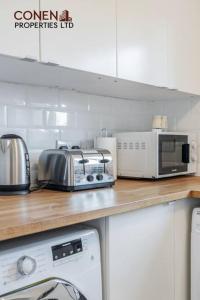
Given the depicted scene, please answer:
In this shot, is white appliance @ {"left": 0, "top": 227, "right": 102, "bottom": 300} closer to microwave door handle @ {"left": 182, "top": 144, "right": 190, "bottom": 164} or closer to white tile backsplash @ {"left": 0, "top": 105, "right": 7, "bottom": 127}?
white tile backsplash @ {"left": 0, "top": 105, "right": 7, "bottom": 127}

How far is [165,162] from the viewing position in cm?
200

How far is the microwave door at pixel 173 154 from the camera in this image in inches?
77.5

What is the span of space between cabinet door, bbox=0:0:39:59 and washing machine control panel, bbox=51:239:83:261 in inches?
27.2

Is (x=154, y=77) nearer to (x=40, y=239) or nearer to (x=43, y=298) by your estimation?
(x=40, y=239)

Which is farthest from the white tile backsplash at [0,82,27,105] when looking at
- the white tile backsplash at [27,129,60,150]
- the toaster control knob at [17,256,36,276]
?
the toaster control knob at [17,256,36,276]

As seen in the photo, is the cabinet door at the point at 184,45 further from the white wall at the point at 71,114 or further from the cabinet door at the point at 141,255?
the cabinet door at the point at 141,255

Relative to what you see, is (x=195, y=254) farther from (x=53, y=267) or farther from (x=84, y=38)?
(x=84, y=38)

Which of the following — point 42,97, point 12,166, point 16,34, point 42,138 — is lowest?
point 12,166

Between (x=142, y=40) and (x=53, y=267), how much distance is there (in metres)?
1.25

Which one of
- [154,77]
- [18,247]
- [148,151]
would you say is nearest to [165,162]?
[148,151]

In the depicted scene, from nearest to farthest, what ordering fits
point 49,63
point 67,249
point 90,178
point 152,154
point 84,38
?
A: point 67,249 → point 49,63 → point 84,38 → point 90,178 → point 152,154

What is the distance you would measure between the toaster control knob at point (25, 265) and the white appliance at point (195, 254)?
92 cm

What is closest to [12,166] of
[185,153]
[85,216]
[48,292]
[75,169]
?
[75,169]

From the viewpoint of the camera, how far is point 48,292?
97cm
